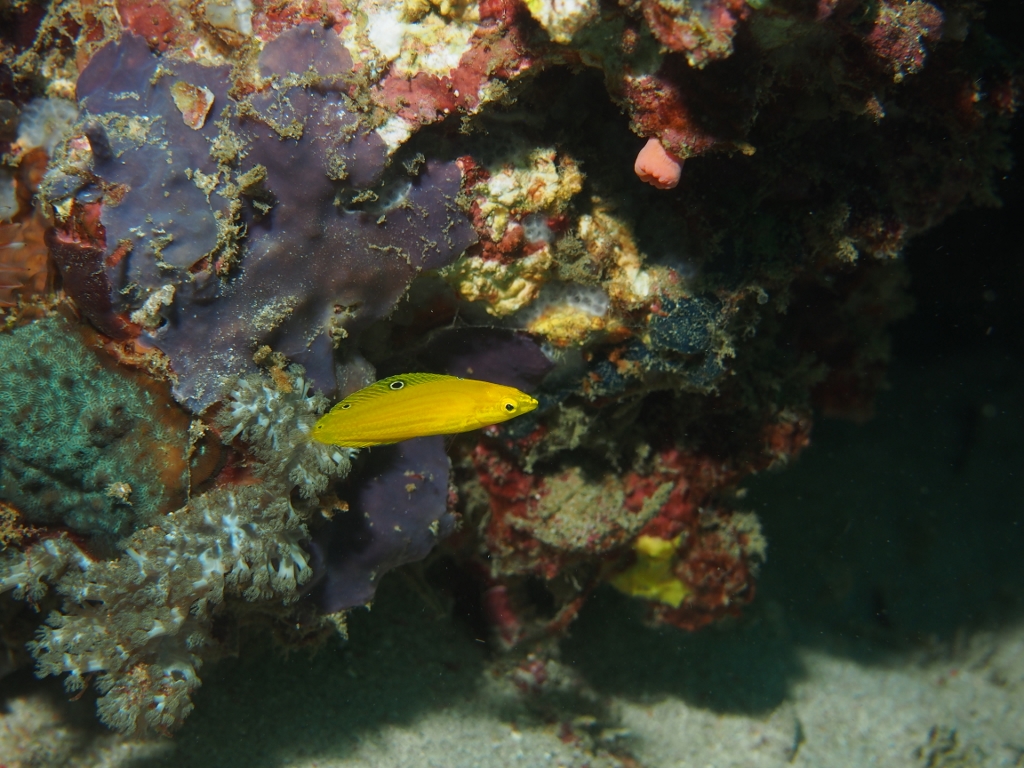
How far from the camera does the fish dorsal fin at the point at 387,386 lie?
7.74 ft

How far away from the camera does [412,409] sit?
2338 mm

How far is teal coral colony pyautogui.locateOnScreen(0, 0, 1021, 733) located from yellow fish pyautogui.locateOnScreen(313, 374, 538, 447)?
55mm

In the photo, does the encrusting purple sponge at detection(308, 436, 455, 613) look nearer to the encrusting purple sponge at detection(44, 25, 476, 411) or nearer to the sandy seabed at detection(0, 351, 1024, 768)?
the encrusting purple sponge at detection(44, 25, 476, 411)

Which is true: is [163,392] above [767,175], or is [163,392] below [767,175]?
below

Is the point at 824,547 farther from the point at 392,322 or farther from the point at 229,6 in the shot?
the point at 229,6

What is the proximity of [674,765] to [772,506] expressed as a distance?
2.91m

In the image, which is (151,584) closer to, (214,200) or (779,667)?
(214,200)

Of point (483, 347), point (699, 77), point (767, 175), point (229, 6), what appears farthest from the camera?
point (483, 347)

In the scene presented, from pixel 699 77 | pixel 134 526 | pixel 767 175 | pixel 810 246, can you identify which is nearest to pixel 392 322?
pixel 134 526

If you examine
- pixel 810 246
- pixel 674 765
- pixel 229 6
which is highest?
pixel 229 6

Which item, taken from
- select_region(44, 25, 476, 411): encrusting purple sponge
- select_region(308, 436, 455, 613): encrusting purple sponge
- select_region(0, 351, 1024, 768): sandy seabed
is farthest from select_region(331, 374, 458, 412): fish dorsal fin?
select_region(0, 351, 1024, 768): sandy seabed

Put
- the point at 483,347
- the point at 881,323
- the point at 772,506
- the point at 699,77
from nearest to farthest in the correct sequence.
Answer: the point at 699,77 → the point at 483,347 → the point at 881,323 → the point at 772,506

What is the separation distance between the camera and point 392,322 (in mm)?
3424

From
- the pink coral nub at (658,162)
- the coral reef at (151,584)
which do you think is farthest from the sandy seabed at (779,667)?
the pink coral nub at (658,162)
